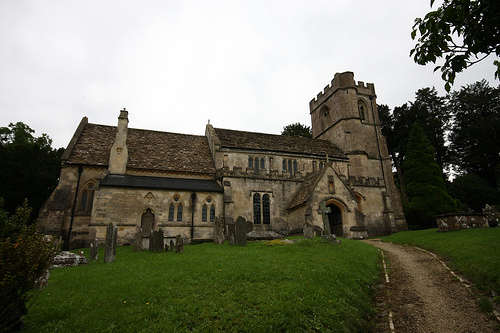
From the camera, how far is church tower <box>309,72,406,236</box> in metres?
29.3

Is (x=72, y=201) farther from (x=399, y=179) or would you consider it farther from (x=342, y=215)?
(x=399, y=179)

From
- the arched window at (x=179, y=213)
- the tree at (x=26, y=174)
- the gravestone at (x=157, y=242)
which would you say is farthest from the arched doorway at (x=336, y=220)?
the tree at (x=26, y=174)

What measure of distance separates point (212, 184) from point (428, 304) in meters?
19.0

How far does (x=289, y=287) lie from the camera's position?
24.4 feet

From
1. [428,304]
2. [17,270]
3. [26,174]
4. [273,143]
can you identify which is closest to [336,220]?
[273,143]

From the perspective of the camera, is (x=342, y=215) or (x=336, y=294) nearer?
(x=336, y=294)

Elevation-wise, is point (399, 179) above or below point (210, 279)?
above

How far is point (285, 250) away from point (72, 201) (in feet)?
55.9

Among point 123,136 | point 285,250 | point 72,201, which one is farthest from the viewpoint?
point 123,136

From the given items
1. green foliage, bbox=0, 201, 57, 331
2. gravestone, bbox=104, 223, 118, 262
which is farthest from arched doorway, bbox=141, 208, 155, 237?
green foliage, bbox=0, 201, 57, 331

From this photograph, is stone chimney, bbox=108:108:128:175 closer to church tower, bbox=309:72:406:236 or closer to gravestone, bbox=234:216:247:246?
gravestone, bbox=234:216:247:246

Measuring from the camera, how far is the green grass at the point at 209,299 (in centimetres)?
555

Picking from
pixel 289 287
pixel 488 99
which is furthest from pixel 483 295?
pixel 488 99

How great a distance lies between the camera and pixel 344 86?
36500 millimetres
